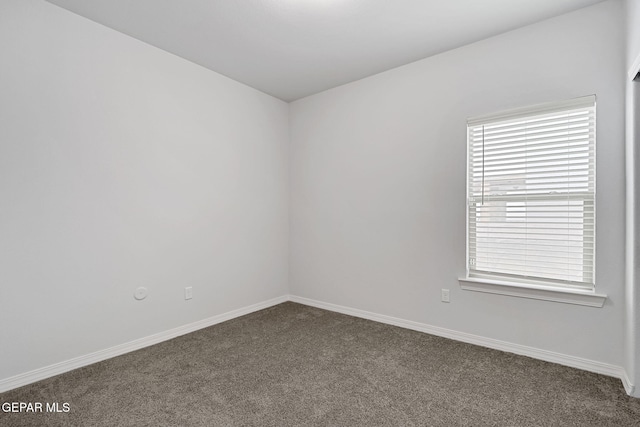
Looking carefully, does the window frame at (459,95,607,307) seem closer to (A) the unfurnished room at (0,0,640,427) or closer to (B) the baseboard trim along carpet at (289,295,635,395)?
(A) the unfurnished room at (0,0,640,427)

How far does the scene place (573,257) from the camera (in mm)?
2396

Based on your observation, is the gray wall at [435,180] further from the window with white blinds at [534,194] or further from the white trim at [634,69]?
the white trim at [634,69]

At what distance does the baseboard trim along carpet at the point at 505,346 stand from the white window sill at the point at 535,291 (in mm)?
423

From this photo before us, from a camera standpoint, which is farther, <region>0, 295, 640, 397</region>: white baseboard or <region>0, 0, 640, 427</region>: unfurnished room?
<region>0, 295, 640, 397</region>: white baseboard

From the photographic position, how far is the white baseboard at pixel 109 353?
2.15 m

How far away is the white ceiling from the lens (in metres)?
2.32

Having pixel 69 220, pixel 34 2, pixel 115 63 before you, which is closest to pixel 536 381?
pixel 69 220

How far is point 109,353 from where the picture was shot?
2570 millimetres

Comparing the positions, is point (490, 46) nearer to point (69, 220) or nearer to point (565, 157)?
point (565, 157)

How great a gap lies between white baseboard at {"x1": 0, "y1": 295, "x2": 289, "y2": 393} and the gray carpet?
7 centimetres

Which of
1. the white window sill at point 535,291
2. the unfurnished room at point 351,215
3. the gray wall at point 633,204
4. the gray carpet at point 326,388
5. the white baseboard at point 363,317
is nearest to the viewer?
the gray carpet at point 326,388

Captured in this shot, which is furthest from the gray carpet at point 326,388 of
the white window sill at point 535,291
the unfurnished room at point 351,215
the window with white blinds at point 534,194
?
the window with white blinds at point 534,194

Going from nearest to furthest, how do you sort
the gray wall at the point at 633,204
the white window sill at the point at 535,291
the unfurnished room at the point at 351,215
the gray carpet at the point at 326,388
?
the gray carpet at the point at 326,388 → the gray wall at the point at 633,204 → the unfurnished room at the point at 351,215 → the white window sill at the point at 535,291

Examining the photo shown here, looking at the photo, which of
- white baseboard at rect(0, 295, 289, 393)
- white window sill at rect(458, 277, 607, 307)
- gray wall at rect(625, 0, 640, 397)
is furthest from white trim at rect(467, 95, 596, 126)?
white baseboard at rect(0, 295, 289, 393)
